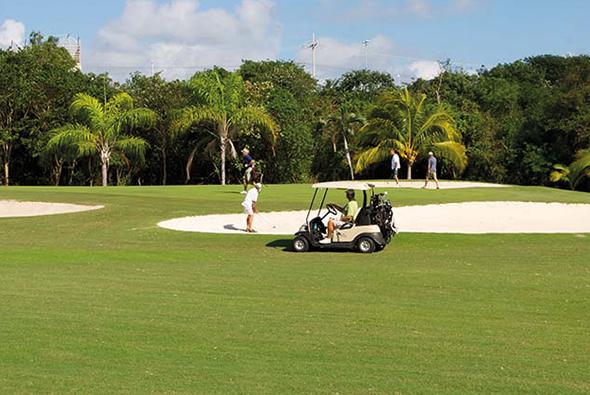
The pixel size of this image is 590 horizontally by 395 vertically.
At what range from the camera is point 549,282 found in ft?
47.8

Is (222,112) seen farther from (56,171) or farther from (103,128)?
(56,171)

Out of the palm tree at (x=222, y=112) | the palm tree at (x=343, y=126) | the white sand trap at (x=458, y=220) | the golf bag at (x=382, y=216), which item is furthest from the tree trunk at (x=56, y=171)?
the golf bag at (x=382, y=216)

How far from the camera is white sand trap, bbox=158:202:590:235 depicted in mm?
24844

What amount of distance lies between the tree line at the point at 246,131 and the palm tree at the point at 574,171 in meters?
0.12

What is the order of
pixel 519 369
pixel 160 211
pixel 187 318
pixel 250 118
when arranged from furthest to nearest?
pixel 250 118 → pixel 160 211 → pixel 187 318 → pixel 519 369

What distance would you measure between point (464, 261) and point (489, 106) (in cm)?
4989

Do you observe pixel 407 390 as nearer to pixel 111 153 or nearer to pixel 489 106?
pixel 111 153

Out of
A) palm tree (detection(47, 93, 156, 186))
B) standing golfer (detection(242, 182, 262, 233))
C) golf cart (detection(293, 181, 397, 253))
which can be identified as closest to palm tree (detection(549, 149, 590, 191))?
palm tree (detection(47, 93, 156, 186))

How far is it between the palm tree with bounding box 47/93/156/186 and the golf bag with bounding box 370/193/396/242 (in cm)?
3379

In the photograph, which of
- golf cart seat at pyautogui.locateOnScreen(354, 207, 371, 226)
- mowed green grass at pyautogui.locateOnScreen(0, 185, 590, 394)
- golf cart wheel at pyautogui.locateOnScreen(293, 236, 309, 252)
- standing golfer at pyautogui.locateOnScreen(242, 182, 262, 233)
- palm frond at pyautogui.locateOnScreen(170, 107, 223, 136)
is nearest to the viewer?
mowed green grass at pyautogui.locateOnScreen(0, 185, 590, 394)

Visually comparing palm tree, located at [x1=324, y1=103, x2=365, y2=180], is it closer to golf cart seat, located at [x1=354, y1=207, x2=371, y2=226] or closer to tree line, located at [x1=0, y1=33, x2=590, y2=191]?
tree line, located at [x1=0, y1=33, x2=590, y2=191]

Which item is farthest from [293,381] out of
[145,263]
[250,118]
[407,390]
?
[250,118]

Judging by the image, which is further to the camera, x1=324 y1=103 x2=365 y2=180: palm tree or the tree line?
x1=324 y1=103 x2=365 y2=180: palm tree

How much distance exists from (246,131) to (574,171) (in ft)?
64.6
